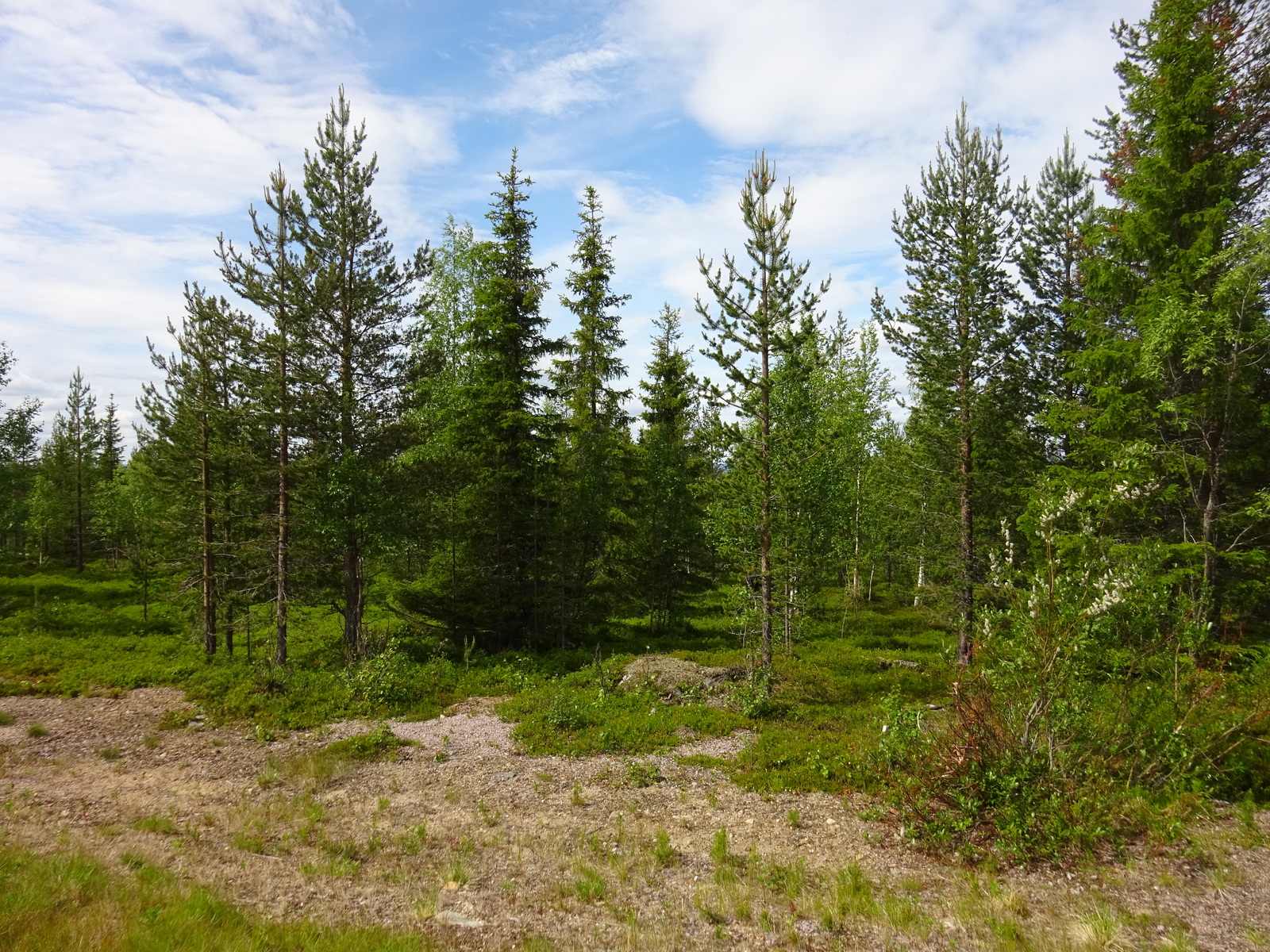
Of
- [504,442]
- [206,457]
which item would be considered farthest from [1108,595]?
[206,457]

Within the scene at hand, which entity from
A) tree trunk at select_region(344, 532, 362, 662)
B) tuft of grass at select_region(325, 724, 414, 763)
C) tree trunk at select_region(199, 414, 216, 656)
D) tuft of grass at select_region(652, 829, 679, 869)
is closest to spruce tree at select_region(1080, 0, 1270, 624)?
tuft of grass at select_region(652, 829, 679, 869)

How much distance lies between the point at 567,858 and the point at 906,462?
16.9 meters

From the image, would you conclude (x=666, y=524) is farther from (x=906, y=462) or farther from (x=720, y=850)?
(x=720, y=850)

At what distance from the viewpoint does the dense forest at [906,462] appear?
9383 millimetres

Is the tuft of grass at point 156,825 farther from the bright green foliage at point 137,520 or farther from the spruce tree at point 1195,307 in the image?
the spruce tree at point 1195,307

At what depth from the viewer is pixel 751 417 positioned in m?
16.6

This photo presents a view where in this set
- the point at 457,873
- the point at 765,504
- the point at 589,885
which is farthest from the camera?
the point at 765,504

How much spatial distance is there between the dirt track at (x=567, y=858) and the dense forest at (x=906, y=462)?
1.35 meters

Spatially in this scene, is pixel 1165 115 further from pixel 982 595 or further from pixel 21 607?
pixel 21 607

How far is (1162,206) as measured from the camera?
43.4ft

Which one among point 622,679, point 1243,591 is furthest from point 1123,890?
point 622,679

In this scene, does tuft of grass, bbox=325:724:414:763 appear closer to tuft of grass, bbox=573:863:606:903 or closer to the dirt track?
the dirt track

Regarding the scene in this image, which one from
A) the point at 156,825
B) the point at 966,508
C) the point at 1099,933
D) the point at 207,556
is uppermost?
the point at 966,508

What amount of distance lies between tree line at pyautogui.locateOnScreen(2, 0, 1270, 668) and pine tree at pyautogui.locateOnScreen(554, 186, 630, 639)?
0.14 m
